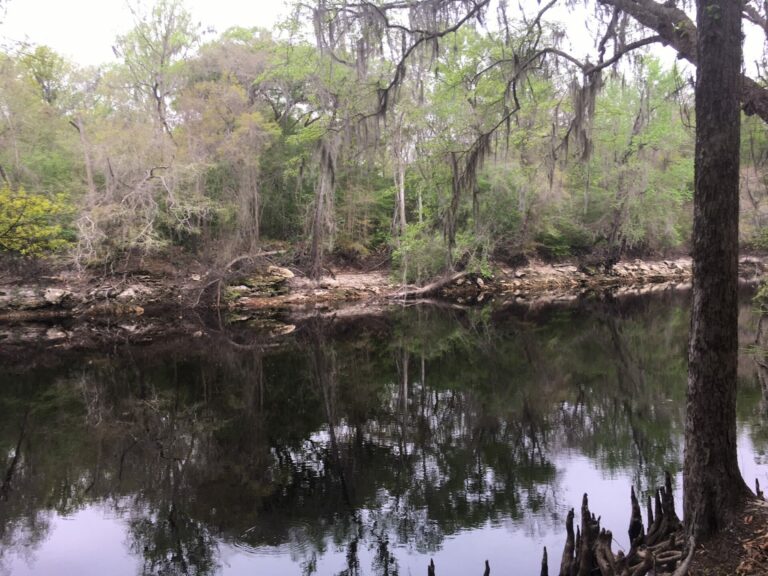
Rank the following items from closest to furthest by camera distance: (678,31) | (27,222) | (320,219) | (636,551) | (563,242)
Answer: (636,551) < (678,31) < (27,222) < (320,219) < (563,242)

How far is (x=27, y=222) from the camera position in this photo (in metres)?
18.1

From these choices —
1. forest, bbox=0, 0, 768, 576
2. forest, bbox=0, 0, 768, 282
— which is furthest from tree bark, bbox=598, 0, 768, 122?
forest, bbox=0, 0, 768, 282

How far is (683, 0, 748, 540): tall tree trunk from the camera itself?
3539 mm

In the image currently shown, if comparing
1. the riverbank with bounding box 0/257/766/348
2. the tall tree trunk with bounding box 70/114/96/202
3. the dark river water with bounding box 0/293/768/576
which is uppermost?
the tall tree trunk with bounding box 70/114/96/202

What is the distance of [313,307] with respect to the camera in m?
22.4

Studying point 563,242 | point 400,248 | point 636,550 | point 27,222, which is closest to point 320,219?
point 400,248

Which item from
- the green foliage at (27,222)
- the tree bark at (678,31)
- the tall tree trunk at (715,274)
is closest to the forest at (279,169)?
the green foliage at (27,222)

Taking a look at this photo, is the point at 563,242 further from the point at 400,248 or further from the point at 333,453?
the point at 333,453

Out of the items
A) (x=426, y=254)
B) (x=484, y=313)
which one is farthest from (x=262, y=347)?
(x=426, y=254)

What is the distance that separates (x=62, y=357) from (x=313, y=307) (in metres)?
9.94

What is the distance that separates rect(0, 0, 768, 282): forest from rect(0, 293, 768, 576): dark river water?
21.5 feet

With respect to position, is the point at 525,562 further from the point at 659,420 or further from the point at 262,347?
the point at 262,347

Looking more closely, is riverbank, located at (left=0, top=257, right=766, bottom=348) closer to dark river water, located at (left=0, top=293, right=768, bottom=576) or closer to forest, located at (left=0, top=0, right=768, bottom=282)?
forest, located at (left=0, top=0, right=768, bottom=282)

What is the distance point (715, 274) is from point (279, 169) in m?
23.4
